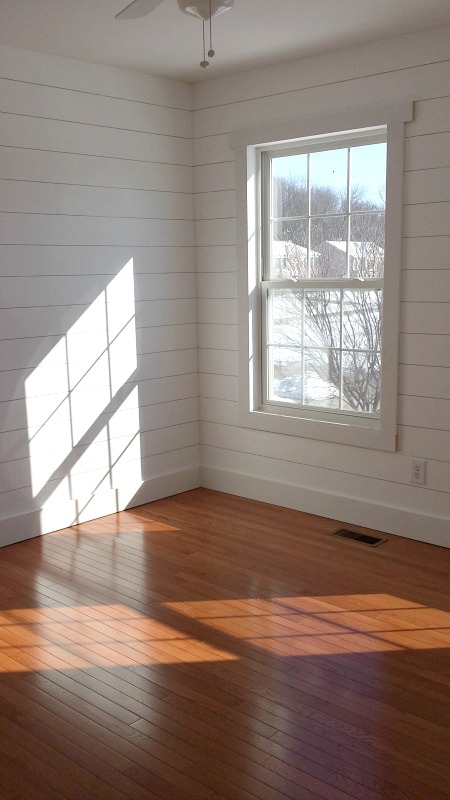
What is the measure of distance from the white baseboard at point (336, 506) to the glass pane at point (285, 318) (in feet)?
2.96

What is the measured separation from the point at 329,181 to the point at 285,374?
119 centimetres

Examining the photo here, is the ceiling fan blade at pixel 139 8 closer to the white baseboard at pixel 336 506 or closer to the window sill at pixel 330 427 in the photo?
the window sill at pixel 330 427

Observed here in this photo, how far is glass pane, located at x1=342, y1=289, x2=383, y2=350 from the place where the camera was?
4.26 metres

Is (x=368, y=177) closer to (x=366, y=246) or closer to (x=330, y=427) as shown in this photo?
(x=366, y=246)

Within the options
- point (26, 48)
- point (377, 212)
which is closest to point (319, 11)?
point (377, 212)

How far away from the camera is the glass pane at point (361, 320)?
4.26m

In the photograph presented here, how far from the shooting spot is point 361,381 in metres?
4.39

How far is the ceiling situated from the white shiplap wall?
0.56 ft

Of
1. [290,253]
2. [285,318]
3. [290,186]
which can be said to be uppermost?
[290,186]

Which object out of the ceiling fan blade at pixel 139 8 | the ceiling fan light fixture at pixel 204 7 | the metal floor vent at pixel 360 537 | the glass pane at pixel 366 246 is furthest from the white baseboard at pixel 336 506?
the ceiling fan blade at pixel 139 8

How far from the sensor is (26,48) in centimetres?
396

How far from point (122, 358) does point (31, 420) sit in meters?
0.72

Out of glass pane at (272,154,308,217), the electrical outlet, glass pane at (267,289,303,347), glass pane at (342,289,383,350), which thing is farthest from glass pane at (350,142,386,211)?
the electrical outlet

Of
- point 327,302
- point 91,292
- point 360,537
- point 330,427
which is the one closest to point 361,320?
point 327,302
